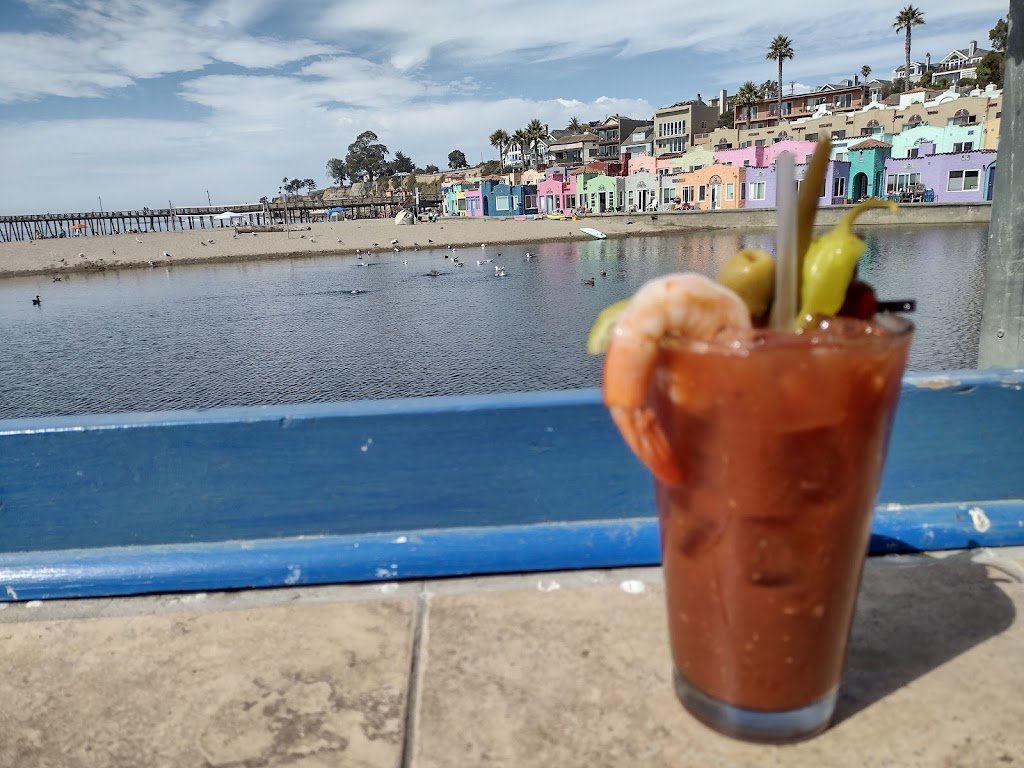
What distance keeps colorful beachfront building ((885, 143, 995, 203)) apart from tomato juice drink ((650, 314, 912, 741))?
4864cm

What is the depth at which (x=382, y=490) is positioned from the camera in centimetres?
174

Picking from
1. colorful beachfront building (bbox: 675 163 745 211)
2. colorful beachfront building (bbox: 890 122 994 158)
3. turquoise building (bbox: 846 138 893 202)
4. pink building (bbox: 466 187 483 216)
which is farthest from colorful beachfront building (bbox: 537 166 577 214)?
colorful beachfront building (bbox: 890 122 994 158)

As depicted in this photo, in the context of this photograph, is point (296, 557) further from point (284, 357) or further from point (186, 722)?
point (284, 357)

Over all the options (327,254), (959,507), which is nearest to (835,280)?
(959,507)

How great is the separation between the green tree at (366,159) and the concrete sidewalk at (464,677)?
115m

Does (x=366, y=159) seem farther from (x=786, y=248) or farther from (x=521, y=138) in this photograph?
(x=786, y=248)

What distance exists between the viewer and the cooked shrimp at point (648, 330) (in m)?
0.90

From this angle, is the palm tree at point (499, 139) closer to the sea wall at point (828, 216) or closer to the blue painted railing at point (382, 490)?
the sea wall at point (828, 216)

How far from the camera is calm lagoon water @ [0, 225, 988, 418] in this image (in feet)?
45.4

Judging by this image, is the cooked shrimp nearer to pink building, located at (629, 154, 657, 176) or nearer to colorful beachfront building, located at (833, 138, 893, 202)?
colorful beachfront building, located at (833, 138, 893, 202)

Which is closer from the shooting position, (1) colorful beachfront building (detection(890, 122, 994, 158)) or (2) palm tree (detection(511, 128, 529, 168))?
(1) colorful beachfront building (detection(890, 122, 994, 158))

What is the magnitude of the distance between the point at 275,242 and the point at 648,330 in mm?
56088

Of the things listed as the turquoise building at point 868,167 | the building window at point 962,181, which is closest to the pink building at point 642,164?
the turquoise building at point 868,167

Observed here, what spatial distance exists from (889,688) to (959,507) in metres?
0.74
